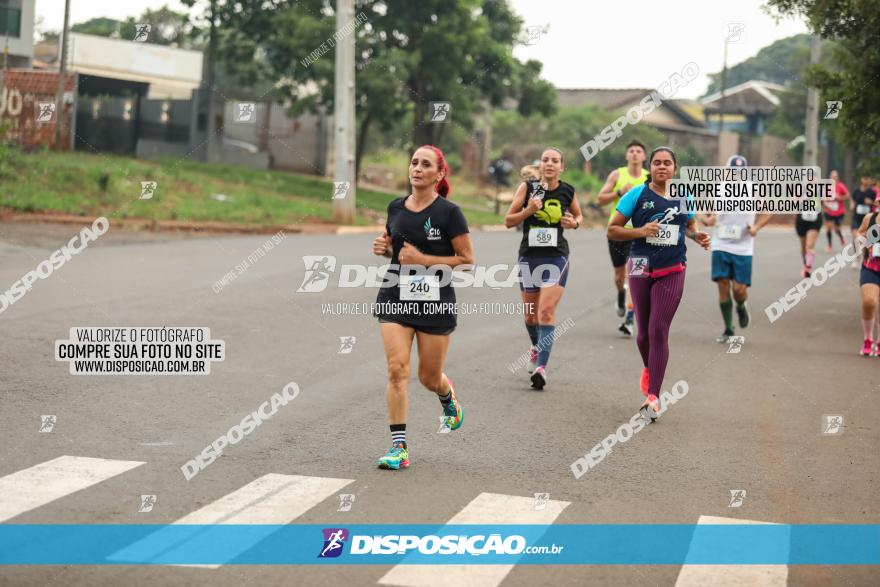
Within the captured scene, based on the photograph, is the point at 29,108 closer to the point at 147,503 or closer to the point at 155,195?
the point at 155,195

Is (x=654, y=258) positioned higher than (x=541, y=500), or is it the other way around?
(x=654, y=258)

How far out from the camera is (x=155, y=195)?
3127 cm

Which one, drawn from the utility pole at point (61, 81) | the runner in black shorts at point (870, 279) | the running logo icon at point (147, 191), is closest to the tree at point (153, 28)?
the utility pole at point (61, 81)

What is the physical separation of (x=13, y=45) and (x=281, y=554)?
38.6 metres

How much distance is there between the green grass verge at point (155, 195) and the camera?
2858 cm

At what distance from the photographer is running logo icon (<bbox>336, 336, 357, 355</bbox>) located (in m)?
12.5

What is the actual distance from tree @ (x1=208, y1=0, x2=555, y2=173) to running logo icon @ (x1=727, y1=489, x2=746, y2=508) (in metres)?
32.4

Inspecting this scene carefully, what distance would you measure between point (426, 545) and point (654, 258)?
438 centimetres

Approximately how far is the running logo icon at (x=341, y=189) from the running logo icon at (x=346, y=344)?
16216 millimetres

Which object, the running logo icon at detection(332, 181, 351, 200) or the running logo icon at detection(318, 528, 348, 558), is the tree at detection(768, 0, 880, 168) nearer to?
the running logo icon at detection(318, 528, 348, 558)

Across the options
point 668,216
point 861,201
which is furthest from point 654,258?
point 861,201

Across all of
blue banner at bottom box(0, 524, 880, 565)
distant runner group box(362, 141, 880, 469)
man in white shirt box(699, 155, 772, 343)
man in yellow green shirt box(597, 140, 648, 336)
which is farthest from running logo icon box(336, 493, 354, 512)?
man in white shirt box(699, 155, 772, 343)

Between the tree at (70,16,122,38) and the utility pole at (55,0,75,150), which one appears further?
the tree at (70,16,122,38)

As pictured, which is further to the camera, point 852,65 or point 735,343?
point 852,65
